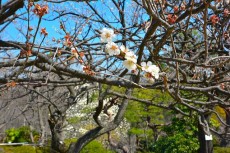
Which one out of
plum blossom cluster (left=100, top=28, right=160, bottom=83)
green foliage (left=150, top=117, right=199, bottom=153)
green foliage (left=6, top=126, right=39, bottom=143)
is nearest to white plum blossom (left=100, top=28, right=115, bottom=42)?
plum blossom cluster (left=100, top=28, right=160, bottom=83)

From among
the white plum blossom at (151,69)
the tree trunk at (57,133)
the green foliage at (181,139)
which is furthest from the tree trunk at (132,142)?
the white plum blossom at (151,69)

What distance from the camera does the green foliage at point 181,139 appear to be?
33.3 ft

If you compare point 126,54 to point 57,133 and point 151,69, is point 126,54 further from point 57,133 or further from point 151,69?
point 57,133

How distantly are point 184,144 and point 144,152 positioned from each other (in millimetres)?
3701

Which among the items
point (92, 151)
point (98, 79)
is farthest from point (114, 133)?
point (98, 79)

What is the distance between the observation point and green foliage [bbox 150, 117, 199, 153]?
399 inches

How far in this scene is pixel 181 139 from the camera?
10.2 m

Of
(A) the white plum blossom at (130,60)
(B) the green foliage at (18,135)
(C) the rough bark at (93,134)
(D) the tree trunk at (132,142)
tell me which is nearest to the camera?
(A) the white plum blossom at (130,60)

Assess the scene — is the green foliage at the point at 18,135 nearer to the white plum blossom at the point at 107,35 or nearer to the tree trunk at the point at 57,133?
the tree trunk at the point at 57,133

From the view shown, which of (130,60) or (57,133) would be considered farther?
(57,133)

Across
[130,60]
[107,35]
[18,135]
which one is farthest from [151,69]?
[18,135]

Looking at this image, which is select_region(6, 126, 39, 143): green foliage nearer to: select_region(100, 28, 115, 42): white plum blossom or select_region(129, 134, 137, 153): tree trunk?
A: select_region(129, 134, 137, 153): tree trunk

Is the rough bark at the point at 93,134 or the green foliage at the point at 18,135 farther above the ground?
the rough bark at the point at 93,134

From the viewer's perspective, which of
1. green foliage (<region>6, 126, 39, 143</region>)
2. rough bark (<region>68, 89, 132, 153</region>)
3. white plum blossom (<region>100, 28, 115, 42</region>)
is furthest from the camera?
green foliage (<region>6, 126, 39, 143</region>)
